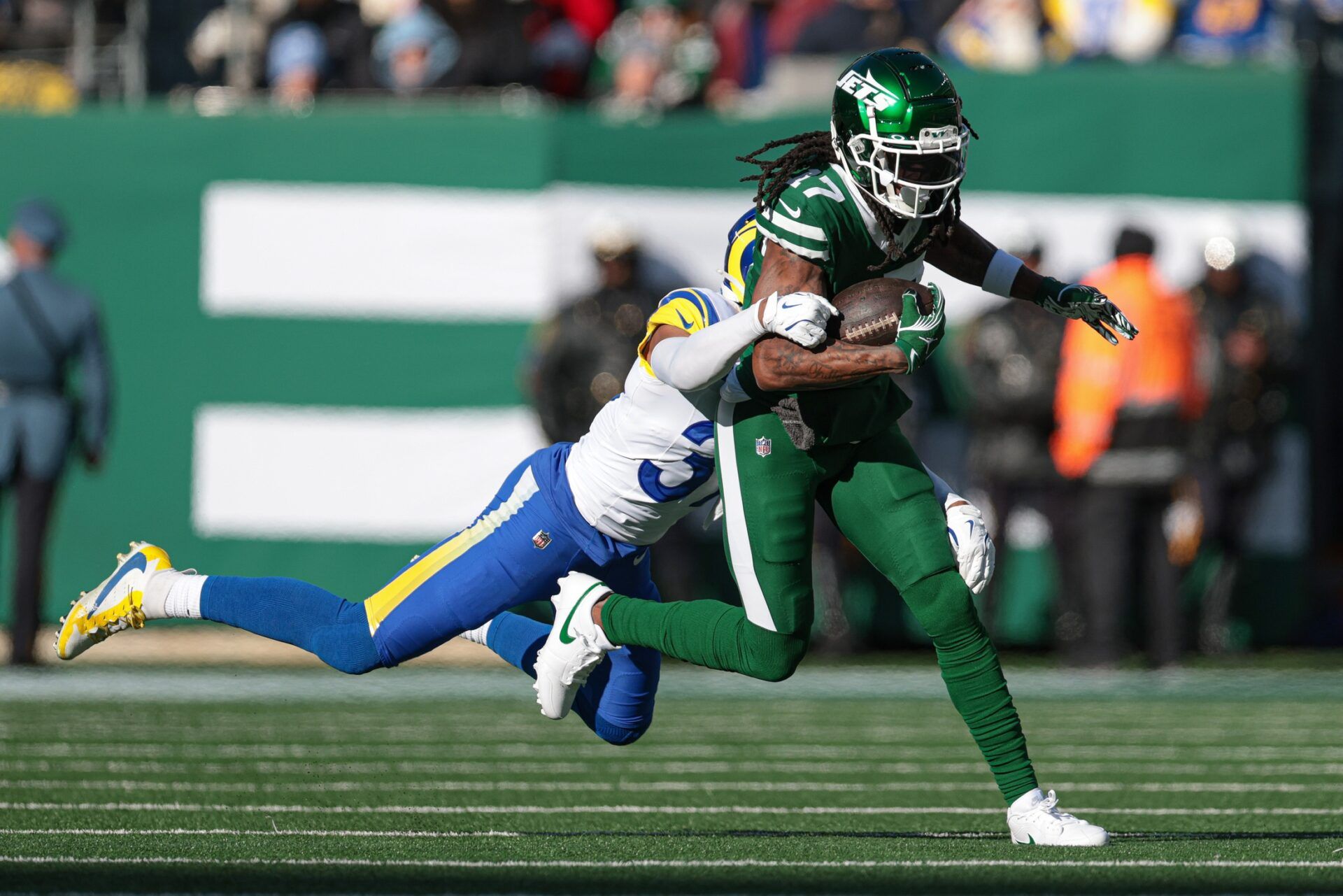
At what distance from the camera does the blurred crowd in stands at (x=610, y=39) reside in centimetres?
1100

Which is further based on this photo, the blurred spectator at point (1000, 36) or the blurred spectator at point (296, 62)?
the blurred spectator at point (296, 62)

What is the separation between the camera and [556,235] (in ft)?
33.6

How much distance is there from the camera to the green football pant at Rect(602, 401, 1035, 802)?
470cm

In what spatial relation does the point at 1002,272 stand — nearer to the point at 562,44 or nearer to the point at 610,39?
the point at 562,44

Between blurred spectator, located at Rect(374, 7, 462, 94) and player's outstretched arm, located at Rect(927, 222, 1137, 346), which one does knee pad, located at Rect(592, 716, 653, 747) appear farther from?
blurred spectator, located at Rect(374, 7, 462, 94)

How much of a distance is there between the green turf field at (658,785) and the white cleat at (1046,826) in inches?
2.2

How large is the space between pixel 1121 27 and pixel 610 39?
9.38 ft

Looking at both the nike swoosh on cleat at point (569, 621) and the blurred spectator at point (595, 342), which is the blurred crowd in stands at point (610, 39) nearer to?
the blurred spectator at point (595, 342)

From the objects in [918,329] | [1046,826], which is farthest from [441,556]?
[1046,826]

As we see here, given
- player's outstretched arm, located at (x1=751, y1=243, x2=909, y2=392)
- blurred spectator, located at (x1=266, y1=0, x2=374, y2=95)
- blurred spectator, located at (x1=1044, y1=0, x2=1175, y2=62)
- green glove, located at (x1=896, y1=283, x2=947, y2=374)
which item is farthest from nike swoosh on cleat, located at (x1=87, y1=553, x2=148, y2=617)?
blurred spectator, located at (x1=1044, y1=0, x2=1175, y2=62)

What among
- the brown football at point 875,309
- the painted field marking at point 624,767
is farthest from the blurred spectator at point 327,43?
the brown football at point 875,309

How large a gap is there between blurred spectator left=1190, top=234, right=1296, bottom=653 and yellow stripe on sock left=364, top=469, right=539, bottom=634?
5674 millimetres

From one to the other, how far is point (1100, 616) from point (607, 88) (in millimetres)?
4316

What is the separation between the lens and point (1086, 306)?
505 cm
